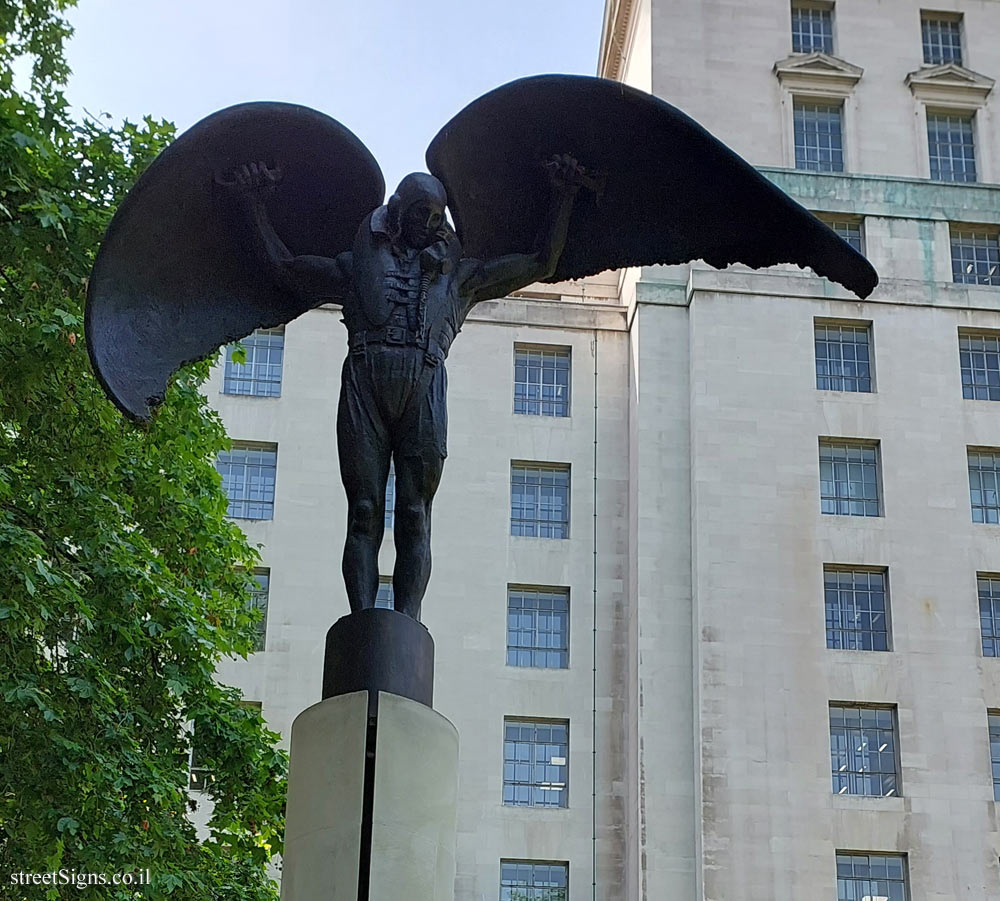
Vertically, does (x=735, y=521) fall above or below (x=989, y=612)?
above

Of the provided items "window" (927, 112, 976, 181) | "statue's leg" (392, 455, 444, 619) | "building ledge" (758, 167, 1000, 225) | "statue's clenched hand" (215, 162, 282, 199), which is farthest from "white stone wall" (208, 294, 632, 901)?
"statue's leg" (392, 455, 444, 619)

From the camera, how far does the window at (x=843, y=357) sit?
40750mm

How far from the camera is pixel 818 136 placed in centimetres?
4375

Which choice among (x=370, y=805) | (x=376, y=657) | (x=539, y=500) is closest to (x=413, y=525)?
(x=376, y=657)

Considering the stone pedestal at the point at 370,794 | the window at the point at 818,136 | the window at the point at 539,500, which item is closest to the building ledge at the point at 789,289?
the window at the point at 818,136

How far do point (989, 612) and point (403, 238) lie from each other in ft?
106

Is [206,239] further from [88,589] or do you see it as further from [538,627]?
[538,627]

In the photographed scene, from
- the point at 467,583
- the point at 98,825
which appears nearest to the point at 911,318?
the point at 467,583

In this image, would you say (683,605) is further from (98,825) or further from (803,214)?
(803,214)

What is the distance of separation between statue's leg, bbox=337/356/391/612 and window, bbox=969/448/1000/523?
32747 millimetres

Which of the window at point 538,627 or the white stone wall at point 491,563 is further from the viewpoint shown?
the window at point 538,627

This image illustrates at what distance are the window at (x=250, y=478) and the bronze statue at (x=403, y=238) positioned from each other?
31323 millimetres

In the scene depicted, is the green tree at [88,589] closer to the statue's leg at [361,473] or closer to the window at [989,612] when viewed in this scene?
the statue's leg at [361,473]

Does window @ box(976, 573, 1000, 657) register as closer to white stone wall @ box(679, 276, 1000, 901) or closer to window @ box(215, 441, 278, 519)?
white stone wall @ box(679, 276, 1000, 901)
